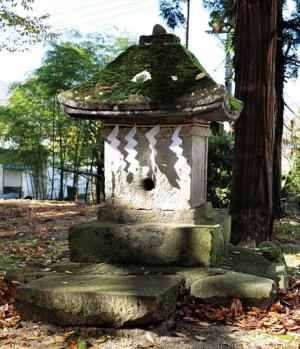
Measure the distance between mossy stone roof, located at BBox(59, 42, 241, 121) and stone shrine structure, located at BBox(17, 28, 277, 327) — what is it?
10 millimetres

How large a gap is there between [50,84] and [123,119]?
13.0 m

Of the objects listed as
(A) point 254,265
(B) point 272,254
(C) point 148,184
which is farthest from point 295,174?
(C) point 148,184

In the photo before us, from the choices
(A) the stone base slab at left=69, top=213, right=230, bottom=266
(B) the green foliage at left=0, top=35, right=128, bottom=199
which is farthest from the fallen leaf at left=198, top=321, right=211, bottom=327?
(B) the green foliage at left=0, top=35, right=128, bottom=199

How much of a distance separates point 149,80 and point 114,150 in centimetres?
85

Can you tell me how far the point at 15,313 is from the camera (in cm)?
415

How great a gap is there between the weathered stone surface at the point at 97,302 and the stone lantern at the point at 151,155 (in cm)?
79

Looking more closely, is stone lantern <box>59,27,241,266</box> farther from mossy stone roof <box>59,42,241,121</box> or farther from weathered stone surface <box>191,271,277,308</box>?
weathered stone surface <box>191,271,277,308</box>

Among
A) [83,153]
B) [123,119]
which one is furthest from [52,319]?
Answer: [83,153]

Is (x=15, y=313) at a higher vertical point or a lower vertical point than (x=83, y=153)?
lower

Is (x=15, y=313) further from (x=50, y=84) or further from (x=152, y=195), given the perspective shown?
(x=50, y=84)

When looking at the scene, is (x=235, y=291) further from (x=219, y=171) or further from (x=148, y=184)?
(x=219, y=171)

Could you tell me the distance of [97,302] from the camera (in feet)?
12.0

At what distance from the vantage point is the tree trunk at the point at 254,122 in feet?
25.8

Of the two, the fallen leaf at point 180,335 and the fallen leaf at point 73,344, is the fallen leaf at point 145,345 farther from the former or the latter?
the fallen leaf at point 73,344
